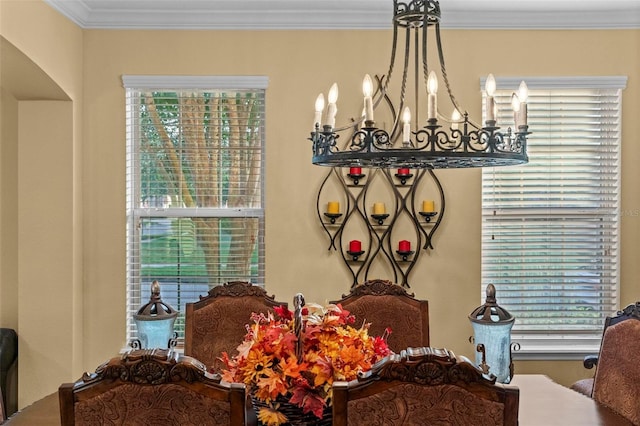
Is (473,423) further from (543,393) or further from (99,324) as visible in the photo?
(99,324)

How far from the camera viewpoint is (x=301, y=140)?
4.26m

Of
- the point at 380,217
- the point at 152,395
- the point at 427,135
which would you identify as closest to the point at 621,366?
the point at 427,135

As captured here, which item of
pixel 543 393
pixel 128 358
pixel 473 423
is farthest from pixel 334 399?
pixel 543 393

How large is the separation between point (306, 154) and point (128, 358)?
275 cm

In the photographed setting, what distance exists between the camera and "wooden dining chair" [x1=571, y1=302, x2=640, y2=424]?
2.72 meters

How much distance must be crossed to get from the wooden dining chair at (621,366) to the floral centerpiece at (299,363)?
1.16 meters

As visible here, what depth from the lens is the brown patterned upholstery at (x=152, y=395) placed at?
1.63 m

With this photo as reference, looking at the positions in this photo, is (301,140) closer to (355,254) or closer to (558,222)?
(355,254)

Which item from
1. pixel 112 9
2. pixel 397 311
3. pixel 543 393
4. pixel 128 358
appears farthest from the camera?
pixel 112 9

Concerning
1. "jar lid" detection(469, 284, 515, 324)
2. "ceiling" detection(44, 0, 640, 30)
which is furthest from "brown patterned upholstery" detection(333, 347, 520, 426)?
"ceiling" detection(44, 0, 640, 30)

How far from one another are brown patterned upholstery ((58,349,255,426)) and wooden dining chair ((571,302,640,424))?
174 centimetres

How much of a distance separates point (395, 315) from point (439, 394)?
5.85 feet

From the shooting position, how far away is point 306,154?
14.0ft

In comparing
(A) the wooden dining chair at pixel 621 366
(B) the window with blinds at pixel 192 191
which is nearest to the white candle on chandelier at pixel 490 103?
(A) the wooden dining chair at pixel 621 366
